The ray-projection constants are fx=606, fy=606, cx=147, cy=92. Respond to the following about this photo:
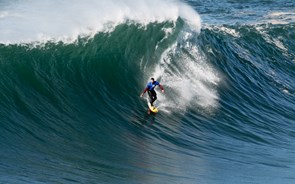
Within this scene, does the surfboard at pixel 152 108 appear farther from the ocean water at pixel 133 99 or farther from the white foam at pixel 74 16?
the white foam at pixel 74 16

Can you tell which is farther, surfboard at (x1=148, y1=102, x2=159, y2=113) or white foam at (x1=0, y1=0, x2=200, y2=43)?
white foam at (x1=0, y1=0, x2=200, y2=43)

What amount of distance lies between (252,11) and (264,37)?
847cm

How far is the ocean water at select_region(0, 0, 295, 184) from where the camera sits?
Result: 1341 centimetres

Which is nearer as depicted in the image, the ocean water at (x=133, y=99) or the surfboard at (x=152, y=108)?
the ocean water at (x=133, y=99)

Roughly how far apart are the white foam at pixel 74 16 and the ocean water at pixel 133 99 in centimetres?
4

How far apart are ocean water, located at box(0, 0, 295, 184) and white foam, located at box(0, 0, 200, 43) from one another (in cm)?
4

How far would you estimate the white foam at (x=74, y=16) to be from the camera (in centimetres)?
1944

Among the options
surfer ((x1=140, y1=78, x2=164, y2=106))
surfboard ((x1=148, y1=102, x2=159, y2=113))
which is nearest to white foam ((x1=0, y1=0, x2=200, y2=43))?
surfer ((x1=140, y1=78, x2=164, y2=106))

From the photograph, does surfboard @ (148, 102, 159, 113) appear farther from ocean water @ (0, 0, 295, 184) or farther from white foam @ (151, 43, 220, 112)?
white foam @ (151, 43, 220, 112)

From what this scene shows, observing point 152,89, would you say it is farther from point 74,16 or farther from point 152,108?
point 74,16

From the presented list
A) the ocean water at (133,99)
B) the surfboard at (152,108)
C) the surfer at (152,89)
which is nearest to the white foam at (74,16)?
the ocean water at (133,99)

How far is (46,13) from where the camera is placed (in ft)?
70.3

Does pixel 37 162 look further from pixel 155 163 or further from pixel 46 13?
pixel 46 13

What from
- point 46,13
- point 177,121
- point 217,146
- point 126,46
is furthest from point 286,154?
point 46,13
